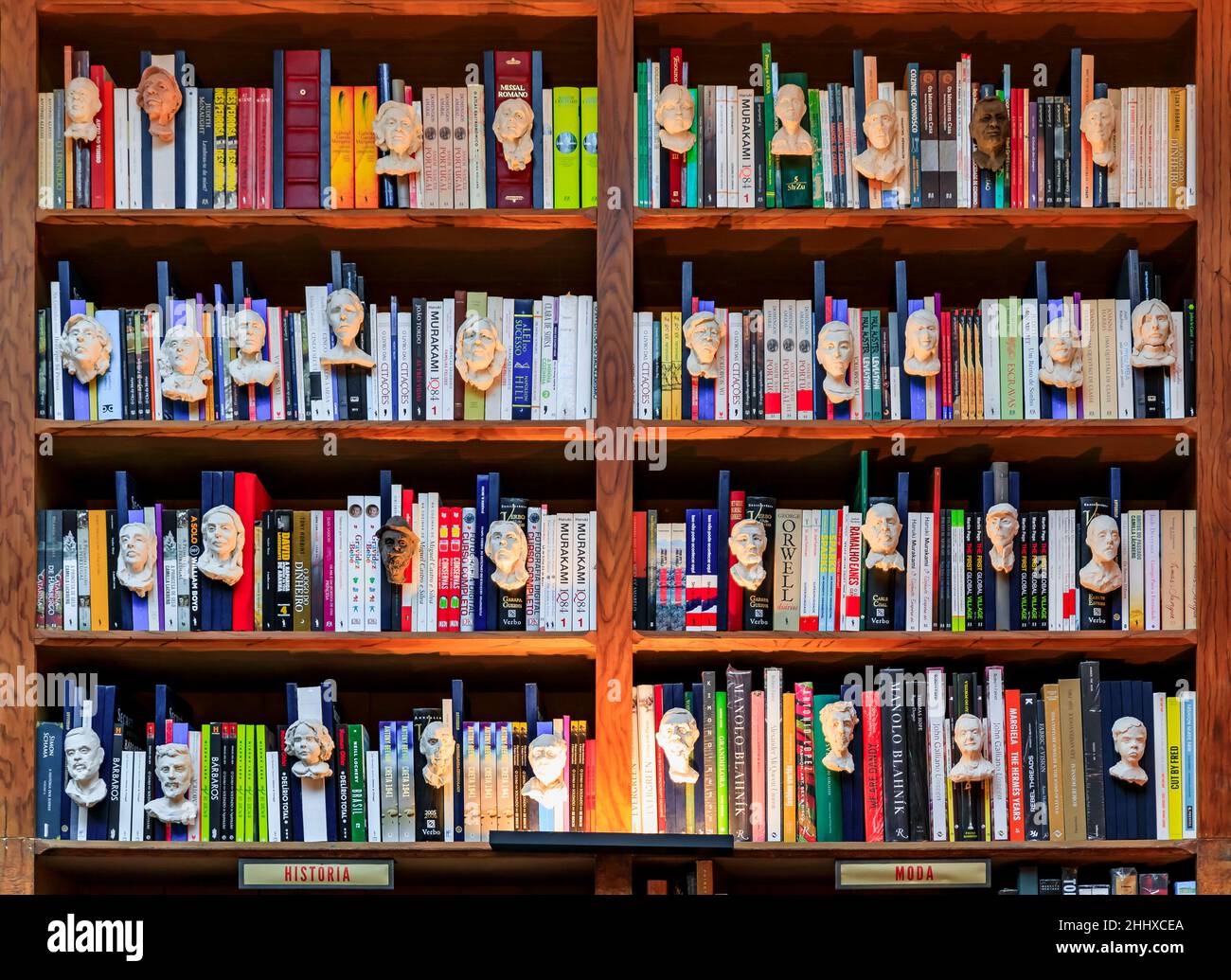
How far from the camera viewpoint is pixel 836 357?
11.2 feet

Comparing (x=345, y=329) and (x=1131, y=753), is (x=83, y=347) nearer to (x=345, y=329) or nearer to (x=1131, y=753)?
(x=345, y=329)

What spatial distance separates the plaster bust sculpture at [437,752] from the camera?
Result: 10.9 ft

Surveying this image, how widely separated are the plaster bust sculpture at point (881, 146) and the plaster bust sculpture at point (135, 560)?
1512 mm

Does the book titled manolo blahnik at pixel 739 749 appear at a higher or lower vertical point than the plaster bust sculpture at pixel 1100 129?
lower

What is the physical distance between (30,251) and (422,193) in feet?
2.42

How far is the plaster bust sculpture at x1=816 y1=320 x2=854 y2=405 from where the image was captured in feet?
11.2

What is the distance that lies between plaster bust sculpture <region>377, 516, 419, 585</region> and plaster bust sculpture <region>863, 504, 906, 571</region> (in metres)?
0.85

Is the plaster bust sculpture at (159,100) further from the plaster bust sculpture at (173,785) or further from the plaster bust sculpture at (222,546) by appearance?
the plaster bust sculpture at (173,785)

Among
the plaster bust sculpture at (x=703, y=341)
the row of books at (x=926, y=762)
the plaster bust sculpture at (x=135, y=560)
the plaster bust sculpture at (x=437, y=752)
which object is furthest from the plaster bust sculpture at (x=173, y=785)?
the plaster bust sculpture at (x=703, y=341)

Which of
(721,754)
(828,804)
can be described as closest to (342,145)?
(721,754)

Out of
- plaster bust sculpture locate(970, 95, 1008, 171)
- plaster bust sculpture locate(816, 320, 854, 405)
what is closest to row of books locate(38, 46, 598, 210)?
plaster bust sculpture locate(816, 320, 854, 405)

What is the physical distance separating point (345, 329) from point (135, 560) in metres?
0.57

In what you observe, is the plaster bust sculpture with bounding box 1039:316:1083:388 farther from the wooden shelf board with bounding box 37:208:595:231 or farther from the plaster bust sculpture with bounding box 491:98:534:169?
the plaster bust sculpture with bounding box 491:98:534:169
